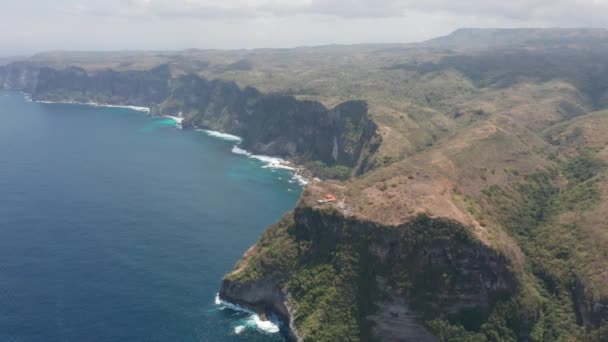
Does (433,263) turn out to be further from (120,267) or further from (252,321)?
(120,267)

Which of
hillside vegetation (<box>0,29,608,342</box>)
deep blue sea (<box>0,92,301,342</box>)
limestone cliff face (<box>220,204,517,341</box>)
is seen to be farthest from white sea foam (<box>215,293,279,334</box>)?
hillside vegetation (<box>0,29,608,342</box>)

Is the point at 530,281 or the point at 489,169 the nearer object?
the point at 530,281

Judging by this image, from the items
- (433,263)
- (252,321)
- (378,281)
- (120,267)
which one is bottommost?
(252,321)

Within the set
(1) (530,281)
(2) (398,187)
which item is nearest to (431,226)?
(2) (398,187)

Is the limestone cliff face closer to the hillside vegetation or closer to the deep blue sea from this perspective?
the hillside vegetation

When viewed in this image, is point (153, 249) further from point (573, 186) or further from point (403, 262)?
point (573, 186)

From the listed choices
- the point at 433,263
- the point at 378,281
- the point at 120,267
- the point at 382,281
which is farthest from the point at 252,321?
the point at 433,263

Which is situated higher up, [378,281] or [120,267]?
[378,281]
